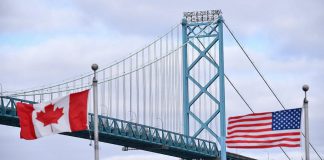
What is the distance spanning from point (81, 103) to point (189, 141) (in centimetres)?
6774

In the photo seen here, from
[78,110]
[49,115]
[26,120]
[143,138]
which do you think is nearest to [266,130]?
[78,110]

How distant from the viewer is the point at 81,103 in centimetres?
4919

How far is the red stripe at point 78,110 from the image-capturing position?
48.9 metres

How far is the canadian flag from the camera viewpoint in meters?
49.1

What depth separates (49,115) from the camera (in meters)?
50.1

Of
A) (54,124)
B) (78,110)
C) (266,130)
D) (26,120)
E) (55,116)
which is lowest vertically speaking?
(266,130)

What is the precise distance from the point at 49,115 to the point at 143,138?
59254 mm

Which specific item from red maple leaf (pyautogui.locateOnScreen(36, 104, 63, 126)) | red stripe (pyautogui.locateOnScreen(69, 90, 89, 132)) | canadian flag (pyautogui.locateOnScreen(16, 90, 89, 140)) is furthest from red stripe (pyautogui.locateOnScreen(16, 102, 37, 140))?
red stripe (pyautogui.locateOnScreen(69, 90, 89, 132))

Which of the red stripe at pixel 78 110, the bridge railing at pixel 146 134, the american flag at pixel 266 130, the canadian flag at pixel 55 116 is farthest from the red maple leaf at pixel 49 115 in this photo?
the bridge railing at pixel 146 134

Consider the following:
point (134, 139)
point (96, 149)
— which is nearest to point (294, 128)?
point (96, 149)

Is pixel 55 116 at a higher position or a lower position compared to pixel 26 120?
higher

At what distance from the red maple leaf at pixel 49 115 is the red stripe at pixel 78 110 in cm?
60

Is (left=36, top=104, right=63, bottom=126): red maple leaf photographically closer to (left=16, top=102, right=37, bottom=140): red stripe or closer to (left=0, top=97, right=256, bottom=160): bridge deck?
(left=16, top=102, right=37, bottom=140): red stripe

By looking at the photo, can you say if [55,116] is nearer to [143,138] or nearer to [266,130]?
[266,130]
